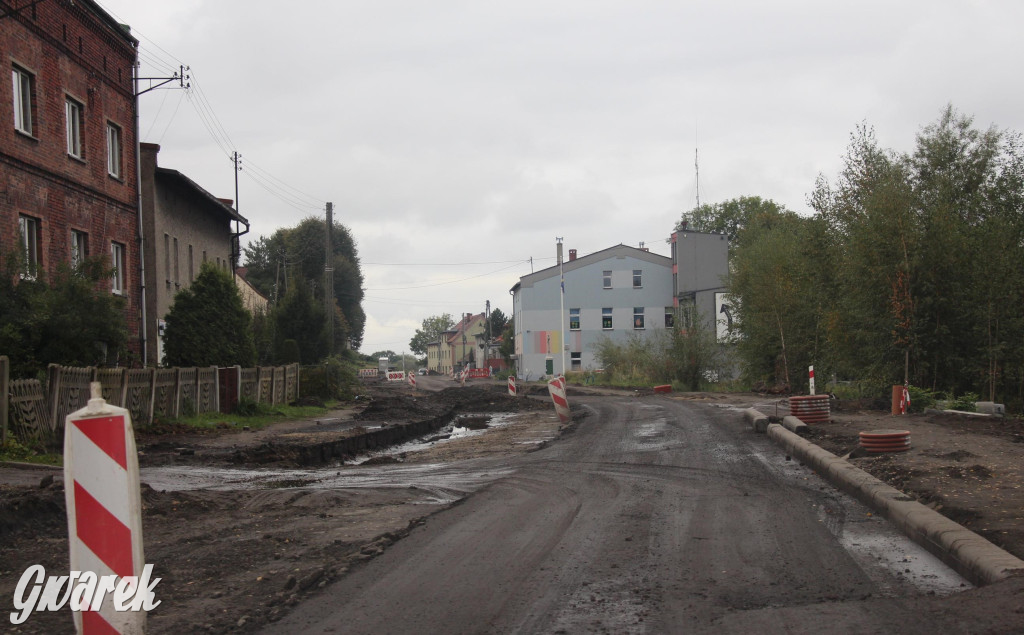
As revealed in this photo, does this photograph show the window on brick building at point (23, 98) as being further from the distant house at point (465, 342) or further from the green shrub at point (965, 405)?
the distant house at point (465, 342)

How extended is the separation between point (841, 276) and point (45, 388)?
20.7 meters

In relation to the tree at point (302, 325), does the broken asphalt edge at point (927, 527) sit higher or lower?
lower

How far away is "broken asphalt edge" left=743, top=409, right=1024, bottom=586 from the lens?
5375mm

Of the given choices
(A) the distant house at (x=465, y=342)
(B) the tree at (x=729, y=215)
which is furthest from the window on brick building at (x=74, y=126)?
(A) the distant house at (x=465, y=342)

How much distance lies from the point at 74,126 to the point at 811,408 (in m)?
19.8

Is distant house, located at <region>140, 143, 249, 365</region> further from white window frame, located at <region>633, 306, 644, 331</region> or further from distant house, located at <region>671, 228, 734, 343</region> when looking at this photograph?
white window frame, located at <region>633, 306, 644, 331</region>

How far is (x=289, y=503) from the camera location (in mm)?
9070

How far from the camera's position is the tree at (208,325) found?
24984 millimetres

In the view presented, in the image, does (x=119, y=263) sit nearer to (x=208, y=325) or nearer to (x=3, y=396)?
(x=208, y=325)

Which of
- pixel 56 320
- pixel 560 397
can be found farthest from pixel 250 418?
pixel 560 397

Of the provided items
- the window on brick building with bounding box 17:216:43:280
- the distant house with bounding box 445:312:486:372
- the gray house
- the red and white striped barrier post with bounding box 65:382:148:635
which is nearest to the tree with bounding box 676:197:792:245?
the gray house

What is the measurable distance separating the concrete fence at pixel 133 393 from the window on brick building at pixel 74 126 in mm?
6912

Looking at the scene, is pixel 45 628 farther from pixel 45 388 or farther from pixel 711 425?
pixel 711 425

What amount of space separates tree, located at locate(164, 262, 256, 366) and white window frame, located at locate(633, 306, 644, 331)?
156 feet
